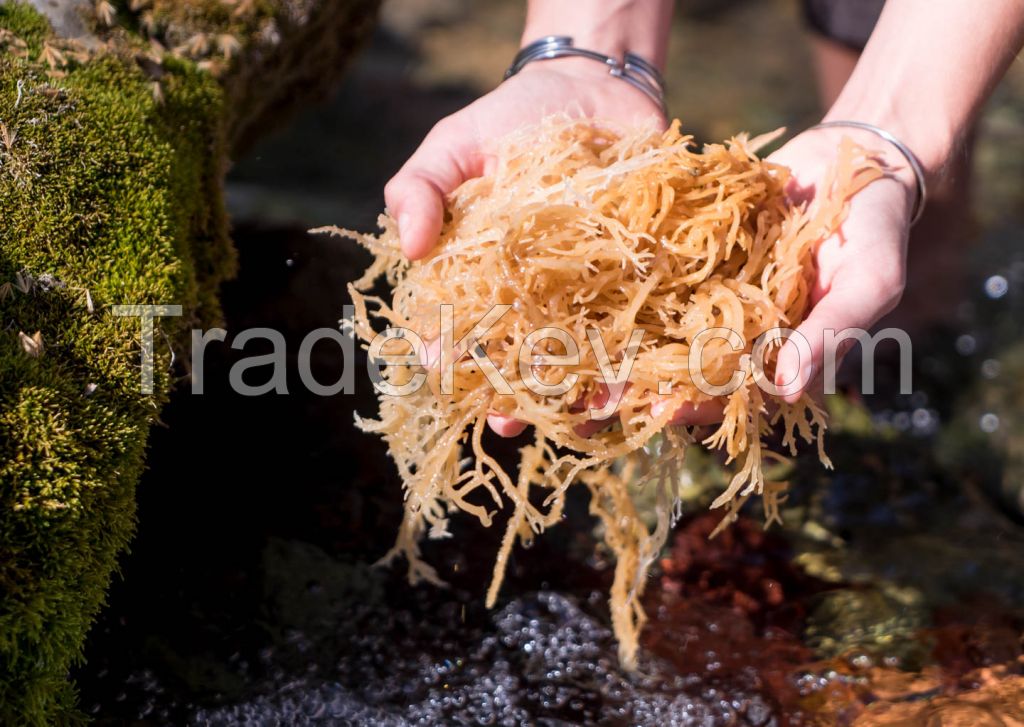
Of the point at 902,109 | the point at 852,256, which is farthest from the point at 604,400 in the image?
the point at 902,109

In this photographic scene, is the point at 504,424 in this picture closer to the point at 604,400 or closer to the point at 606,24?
the point at 604,400

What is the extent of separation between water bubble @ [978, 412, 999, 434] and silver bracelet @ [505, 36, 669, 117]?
2.23 metres

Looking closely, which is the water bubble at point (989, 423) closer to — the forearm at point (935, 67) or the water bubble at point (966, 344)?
the water bubble at point (966, 344)

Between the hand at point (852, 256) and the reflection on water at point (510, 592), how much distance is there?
Answer: 97 centimetres

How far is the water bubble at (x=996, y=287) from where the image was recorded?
4520 millimetres

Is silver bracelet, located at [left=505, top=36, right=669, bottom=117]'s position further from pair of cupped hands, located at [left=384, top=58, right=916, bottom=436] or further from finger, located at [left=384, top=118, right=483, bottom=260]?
finger, located at [left=384, top=118, right=483, bottom=260]

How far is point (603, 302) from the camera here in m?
2.10

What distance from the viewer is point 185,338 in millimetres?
2295

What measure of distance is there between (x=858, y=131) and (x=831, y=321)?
29.1 inches

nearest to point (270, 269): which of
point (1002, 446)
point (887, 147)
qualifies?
point (887, 147)

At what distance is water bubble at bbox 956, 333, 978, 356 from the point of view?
14.1ft

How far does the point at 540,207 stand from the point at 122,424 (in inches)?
41.7

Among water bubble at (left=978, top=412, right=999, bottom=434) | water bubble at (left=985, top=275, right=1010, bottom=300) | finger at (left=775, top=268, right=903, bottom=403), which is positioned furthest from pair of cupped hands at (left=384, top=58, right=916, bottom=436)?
water bubble at (left=985, top=275, right=1010, bottom=300)

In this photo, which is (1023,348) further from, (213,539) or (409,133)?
(213,539)
